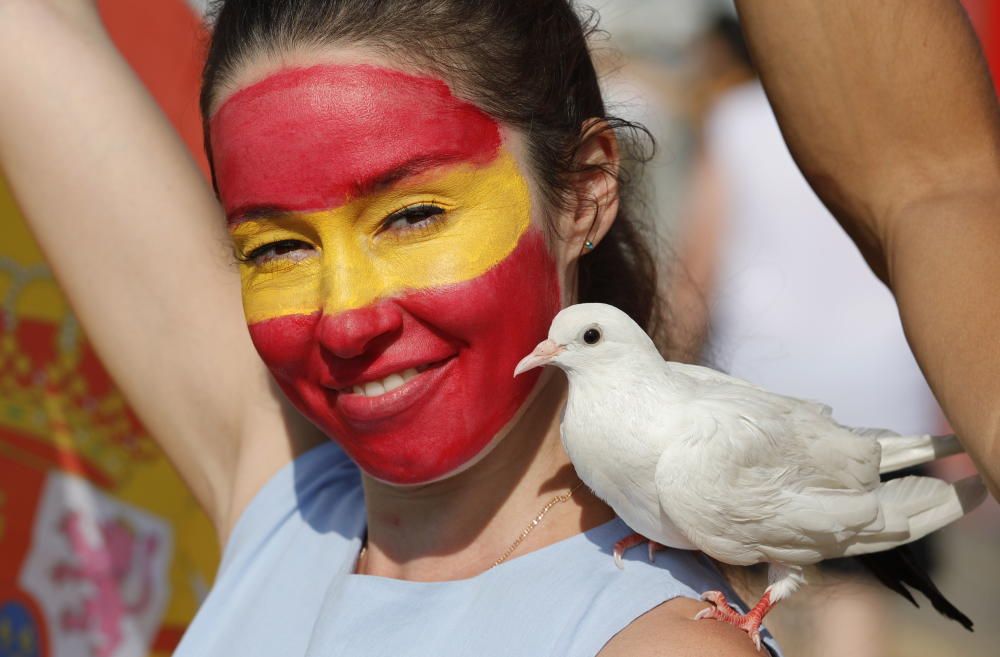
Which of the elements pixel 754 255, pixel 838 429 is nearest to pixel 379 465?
pixel 838 429

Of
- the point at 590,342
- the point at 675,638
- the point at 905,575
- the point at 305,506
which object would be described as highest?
the point at 590,342

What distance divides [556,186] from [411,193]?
0.60ft

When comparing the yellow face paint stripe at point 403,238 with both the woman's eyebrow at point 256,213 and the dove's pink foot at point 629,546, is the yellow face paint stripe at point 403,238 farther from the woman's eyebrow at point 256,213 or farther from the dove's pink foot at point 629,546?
the dove's pink foot at point 629,546

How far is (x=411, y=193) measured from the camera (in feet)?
3.72

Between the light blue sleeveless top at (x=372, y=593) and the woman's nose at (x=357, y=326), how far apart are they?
30cm

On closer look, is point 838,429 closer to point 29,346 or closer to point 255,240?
point 255,240

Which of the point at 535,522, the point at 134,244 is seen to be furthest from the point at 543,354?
the point at 134,244

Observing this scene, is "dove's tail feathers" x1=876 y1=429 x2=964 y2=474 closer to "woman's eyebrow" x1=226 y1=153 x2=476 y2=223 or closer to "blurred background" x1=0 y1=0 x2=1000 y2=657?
"blurred background" x1=0 y1=0 x2=1000 y2=657

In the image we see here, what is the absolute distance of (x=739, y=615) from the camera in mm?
1080

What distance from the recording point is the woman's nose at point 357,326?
1104 millimetres

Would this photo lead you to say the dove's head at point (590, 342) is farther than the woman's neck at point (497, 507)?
No

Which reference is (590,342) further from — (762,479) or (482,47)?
(482,47)

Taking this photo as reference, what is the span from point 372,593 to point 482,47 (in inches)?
24.7

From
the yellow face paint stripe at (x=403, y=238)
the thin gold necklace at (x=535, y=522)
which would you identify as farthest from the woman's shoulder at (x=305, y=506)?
the yellow face paint stripe at (x=403, y=238)
